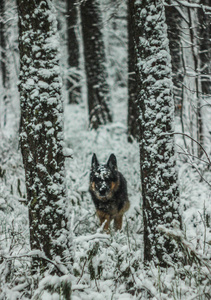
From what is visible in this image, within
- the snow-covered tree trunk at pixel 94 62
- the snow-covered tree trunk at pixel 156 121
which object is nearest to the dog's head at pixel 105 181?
the snow-covered tree trunk at pixel 156 121

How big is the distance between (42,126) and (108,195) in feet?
9.53

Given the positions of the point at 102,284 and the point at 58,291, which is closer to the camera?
the point at 58,291

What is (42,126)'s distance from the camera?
269 cm

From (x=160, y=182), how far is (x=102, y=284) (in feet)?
4.02

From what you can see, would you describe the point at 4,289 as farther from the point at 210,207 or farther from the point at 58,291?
the point at 210,207

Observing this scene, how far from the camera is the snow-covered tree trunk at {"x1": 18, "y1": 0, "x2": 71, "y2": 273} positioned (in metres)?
2.66

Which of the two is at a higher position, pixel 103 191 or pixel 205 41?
pixel 205 41

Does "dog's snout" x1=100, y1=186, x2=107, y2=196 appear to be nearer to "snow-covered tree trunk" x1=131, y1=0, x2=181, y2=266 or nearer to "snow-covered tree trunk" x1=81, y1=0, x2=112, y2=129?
"snow-covered tree trunk" x1=131, y1=0, x2=181, y2=266

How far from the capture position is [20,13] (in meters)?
2.74

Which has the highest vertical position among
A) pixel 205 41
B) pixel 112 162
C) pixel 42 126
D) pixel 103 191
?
pixel 205 41

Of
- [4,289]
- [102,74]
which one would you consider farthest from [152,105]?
[102,74]

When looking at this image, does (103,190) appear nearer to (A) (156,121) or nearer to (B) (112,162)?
(B) (112,162)

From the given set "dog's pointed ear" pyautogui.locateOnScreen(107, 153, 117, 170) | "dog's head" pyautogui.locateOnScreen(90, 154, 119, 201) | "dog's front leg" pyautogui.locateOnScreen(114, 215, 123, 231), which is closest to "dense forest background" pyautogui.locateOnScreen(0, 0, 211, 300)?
"dog's front leg" pyautogui.locateOnScreen(114, 215, 123, 231)

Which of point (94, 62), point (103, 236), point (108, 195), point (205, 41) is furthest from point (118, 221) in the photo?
point (94, 62)
